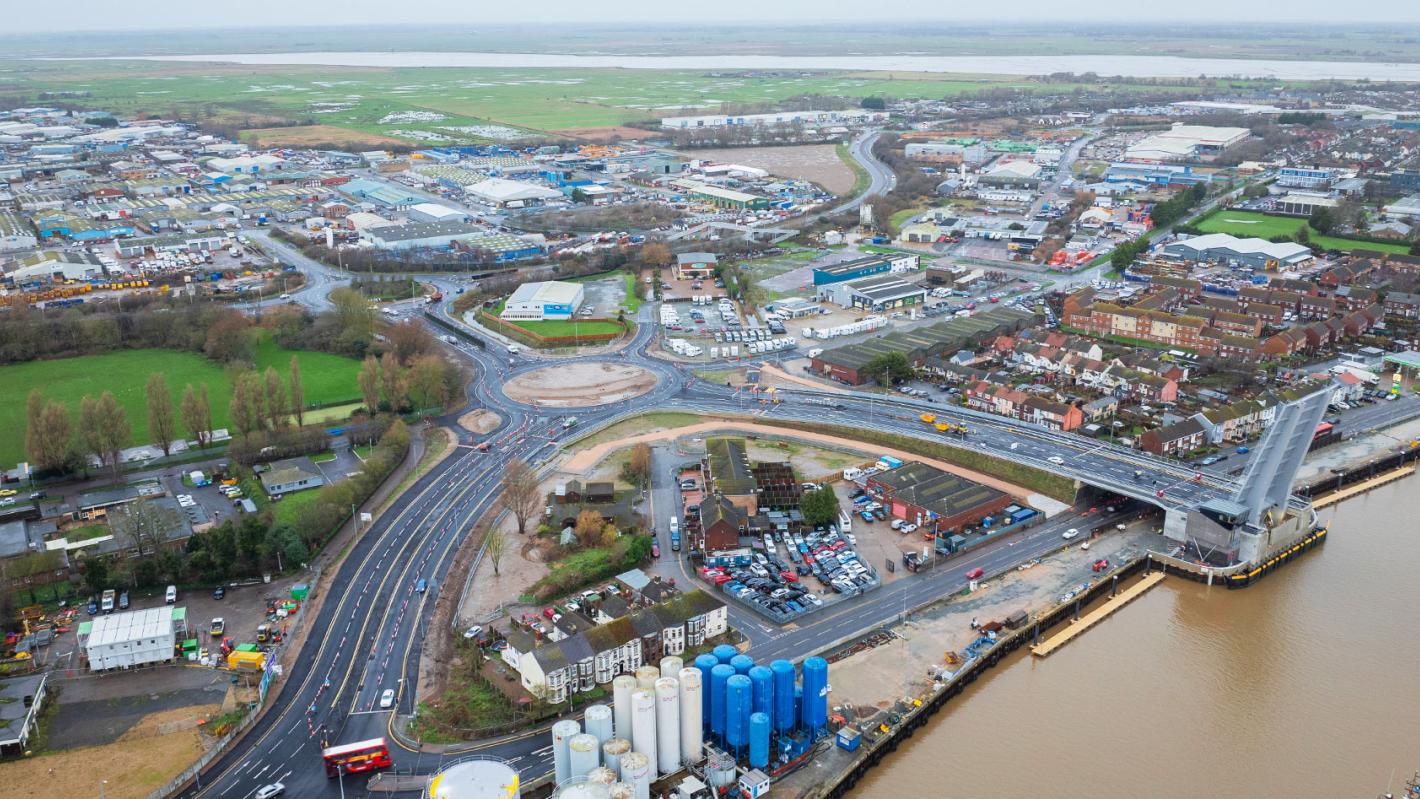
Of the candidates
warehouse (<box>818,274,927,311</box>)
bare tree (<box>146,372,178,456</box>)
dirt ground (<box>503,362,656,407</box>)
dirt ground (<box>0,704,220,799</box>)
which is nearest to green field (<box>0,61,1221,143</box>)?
warehouse (<box>818,274,927,311</box>)

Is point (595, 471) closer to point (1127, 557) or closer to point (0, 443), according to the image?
point (1127, 557)

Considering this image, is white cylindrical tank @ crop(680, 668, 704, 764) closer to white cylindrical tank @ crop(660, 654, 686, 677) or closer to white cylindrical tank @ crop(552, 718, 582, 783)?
white cylindrical tank @ crop(660, 654, 686, 677)

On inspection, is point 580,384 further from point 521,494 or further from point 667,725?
point 667,725

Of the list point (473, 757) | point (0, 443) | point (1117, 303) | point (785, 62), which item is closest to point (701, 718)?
point (473, 757)

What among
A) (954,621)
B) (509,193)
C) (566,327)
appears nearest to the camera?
(954,621)

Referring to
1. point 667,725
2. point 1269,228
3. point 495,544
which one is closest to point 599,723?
point 667,725

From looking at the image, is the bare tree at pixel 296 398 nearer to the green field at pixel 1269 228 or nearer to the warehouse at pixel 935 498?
the warehouse at pixel 935 498
